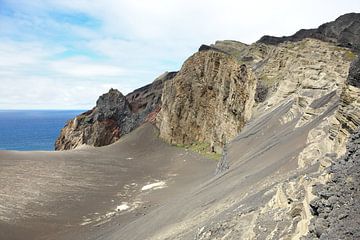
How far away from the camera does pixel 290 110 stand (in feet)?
95.5

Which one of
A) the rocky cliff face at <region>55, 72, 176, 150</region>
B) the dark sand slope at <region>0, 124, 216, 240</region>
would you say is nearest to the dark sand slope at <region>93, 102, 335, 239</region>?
the dark sand slope at <region>0, 124, 216, 240</region>

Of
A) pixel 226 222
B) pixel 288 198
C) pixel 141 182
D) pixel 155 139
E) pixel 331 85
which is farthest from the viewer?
pixel 155 139

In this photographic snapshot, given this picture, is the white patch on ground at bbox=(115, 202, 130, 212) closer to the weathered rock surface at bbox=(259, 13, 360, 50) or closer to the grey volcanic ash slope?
the grey volcanic ash slope

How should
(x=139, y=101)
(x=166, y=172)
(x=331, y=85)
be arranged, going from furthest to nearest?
(x=139, y=101)
(x=166, y=172)
(x=331, y=85)

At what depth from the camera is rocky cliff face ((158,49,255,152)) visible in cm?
4716

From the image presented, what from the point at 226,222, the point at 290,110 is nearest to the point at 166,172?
the point at 290,110

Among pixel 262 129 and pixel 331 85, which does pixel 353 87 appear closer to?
pixel 331 85

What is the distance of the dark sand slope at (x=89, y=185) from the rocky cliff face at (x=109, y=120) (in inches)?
307

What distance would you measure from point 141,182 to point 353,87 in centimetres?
3318

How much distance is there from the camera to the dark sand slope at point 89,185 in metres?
31.7

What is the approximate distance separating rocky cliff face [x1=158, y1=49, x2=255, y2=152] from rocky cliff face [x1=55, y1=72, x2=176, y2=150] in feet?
27.6

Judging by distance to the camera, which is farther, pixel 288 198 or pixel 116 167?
pixel 116 167

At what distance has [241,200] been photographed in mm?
17578

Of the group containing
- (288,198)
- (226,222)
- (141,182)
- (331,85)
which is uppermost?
(331,85)
